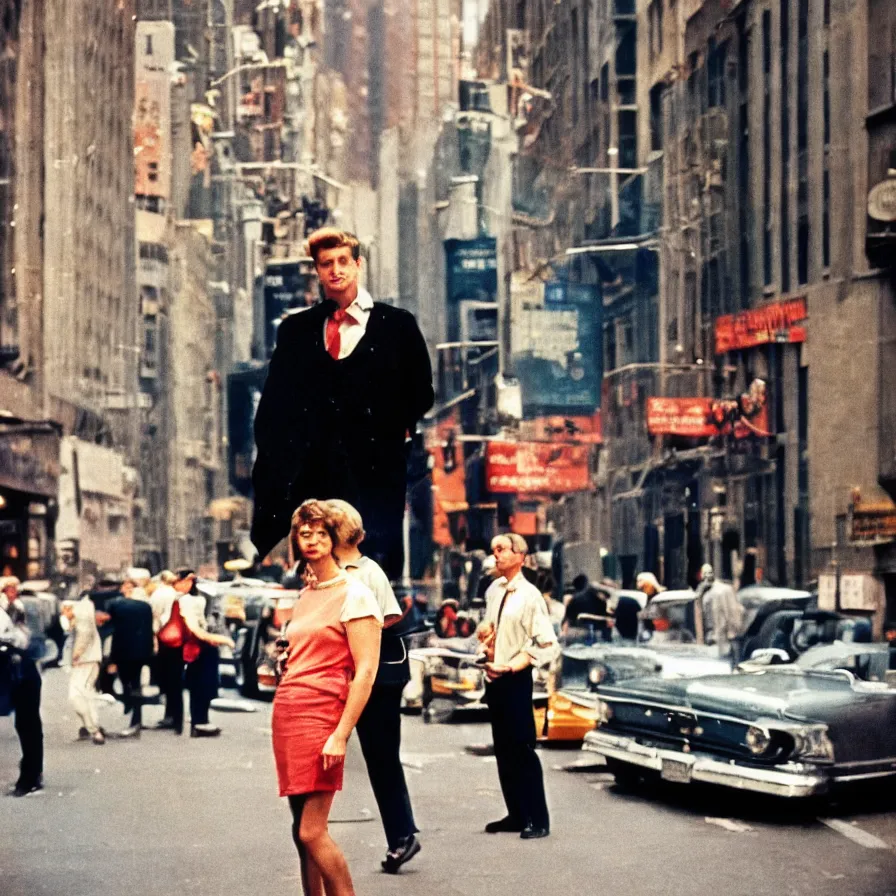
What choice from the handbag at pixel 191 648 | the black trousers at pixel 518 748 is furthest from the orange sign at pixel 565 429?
the black trousers at pixel 518 748

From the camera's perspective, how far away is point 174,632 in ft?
48.6

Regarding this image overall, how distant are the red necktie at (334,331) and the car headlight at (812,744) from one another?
3928 millimetres

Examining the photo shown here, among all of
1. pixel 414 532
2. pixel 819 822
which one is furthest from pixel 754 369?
pixel 819 822

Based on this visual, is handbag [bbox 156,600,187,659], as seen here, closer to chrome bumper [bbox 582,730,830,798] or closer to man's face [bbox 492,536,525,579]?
chrome bumper [bbox 582,730,830,798]

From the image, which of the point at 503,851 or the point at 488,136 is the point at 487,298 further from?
the point at 503,851

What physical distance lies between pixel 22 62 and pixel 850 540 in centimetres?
1363

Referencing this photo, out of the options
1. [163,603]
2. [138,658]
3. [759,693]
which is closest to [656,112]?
[163,603]

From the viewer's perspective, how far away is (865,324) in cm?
2320

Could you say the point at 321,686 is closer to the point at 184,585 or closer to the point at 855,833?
the point at 855,833

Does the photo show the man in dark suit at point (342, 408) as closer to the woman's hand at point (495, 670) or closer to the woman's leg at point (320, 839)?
the woman's leg at point (320, 839)

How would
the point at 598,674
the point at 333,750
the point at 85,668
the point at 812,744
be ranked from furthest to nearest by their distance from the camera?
1. the point at 85,668
2. the point at 598,674
3. the point at 812,744
4. the point at 333,750

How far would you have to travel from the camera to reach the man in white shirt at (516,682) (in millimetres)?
8141

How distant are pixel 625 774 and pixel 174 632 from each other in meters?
5.58

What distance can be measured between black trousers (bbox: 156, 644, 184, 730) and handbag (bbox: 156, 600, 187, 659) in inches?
3.8
